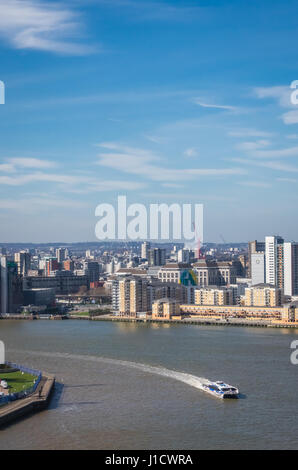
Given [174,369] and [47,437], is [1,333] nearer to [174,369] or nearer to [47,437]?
[174,369]

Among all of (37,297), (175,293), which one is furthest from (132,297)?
(37,297)

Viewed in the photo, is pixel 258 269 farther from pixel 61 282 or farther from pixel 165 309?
pixel 61 282

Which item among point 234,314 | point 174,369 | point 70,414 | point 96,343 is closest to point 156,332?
point 96,343

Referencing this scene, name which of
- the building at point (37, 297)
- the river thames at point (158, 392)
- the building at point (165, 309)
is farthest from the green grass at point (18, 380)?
the building at point (37, 297)

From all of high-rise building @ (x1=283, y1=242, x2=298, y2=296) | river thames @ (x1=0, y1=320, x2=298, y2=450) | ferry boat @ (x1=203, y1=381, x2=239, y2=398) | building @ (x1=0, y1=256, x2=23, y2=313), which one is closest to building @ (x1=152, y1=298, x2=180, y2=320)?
river thames @ (x1=0, y1=320, x2=298, y2=450)

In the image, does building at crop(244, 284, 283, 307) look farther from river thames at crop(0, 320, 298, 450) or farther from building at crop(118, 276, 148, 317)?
river thames at crop(0, 320, 298, 450)

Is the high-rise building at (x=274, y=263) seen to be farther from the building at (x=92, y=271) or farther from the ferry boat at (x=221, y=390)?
the ferry boat at (x=221, y=390)
